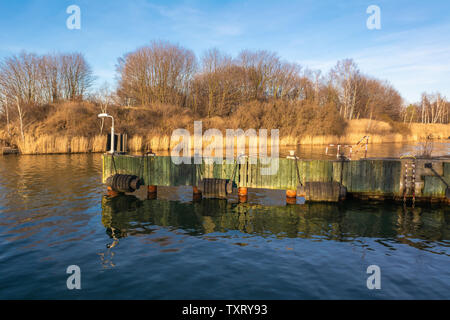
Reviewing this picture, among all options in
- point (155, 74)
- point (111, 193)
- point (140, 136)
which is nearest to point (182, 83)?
point (155, 74)

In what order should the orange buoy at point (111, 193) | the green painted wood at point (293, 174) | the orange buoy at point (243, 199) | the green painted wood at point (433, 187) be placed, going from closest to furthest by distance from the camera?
the green painted wood at point (433, 187)
the green painted wood at point (293, 174)
the orange buoy at point (243, 199)
the orange buoy at point (111, 193)

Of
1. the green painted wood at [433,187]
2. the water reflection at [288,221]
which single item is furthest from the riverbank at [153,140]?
the green painted wood at [433,187]

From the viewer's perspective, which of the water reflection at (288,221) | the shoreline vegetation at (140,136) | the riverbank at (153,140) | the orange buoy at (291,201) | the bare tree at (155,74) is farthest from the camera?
the bare tree at (155,74)

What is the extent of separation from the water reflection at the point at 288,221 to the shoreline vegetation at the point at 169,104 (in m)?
26.7

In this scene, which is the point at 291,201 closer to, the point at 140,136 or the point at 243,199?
the point at 243,199

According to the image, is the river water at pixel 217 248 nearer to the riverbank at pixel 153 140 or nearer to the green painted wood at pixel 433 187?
the green painted wood at pixel 433 187

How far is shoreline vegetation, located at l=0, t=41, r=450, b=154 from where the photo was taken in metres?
41.9

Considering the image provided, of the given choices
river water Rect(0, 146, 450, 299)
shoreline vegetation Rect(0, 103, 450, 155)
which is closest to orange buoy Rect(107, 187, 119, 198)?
river water Rect(0, 146, 450, 299)

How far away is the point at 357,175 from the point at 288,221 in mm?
4835

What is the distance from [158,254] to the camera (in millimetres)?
9672

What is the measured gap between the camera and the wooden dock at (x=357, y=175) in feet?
50.7

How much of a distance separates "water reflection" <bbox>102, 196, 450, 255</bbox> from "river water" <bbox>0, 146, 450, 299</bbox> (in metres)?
0.04

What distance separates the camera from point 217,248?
1030 cm
